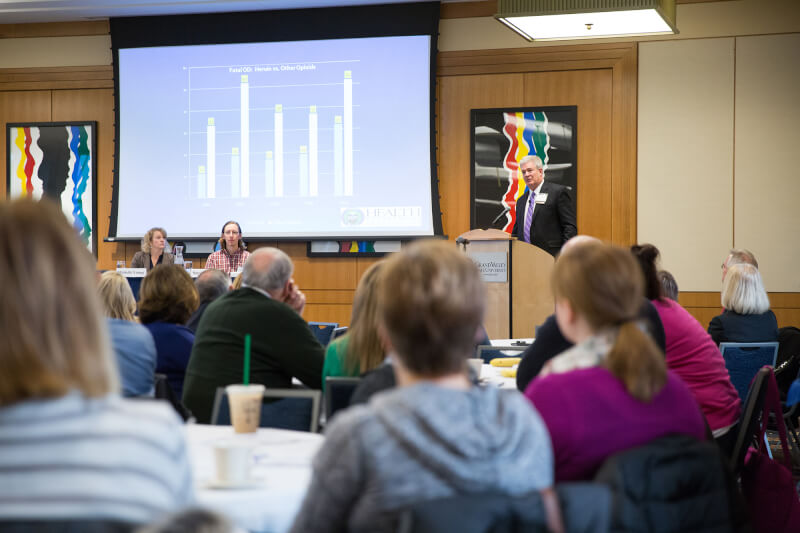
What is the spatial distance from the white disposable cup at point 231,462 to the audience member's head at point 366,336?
939 millimetres

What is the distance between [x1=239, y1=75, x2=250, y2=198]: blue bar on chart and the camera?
9.02m

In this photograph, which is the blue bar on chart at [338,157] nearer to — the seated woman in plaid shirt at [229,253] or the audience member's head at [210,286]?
the seated woman in plaid shirt at [229,253]

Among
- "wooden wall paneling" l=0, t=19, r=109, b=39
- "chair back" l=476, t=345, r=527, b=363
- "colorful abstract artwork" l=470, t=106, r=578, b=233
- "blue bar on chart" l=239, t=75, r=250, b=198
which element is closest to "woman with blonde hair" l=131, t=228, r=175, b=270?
"blue bar on chart" l=239, t=75, r=250, b=198

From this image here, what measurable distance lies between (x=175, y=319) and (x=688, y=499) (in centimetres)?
270

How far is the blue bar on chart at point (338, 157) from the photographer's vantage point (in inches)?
348

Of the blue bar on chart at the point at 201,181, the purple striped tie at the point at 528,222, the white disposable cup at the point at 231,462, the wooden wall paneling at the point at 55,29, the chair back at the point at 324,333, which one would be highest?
the wooden wall paneling at the point at 55,29

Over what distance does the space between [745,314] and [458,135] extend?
433 cm

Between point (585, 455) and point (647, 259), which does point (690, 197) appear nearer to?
point (647, 259)

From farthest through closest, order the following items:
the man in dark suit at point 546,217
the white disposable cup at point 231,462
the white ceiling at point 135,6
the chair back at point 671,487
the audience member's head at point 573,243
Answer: the white ceiling at point 135,6, the man in dark suit at point 546,217, the audience member's head at point 573,243, the white disposable cup at point 231,462, the chair back at point 671,487

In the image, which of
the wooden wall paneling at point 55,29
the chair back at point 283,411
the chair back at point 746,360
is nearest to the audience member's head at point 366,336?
the chair back at point 283,411

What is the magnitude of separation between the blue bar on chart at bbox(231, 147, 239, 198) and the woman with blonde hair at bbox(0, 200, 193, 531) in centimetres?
808

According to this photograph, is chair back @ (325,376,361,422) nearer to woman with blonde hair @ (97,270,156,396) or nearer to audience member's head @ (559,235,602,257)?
audience member's head @ (559,235,602,257)

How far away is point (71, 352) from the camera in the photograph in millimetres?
1076

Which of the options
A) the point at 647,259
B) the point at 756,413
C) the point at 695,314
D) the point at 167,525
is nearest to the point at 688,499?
the point at 167,525
